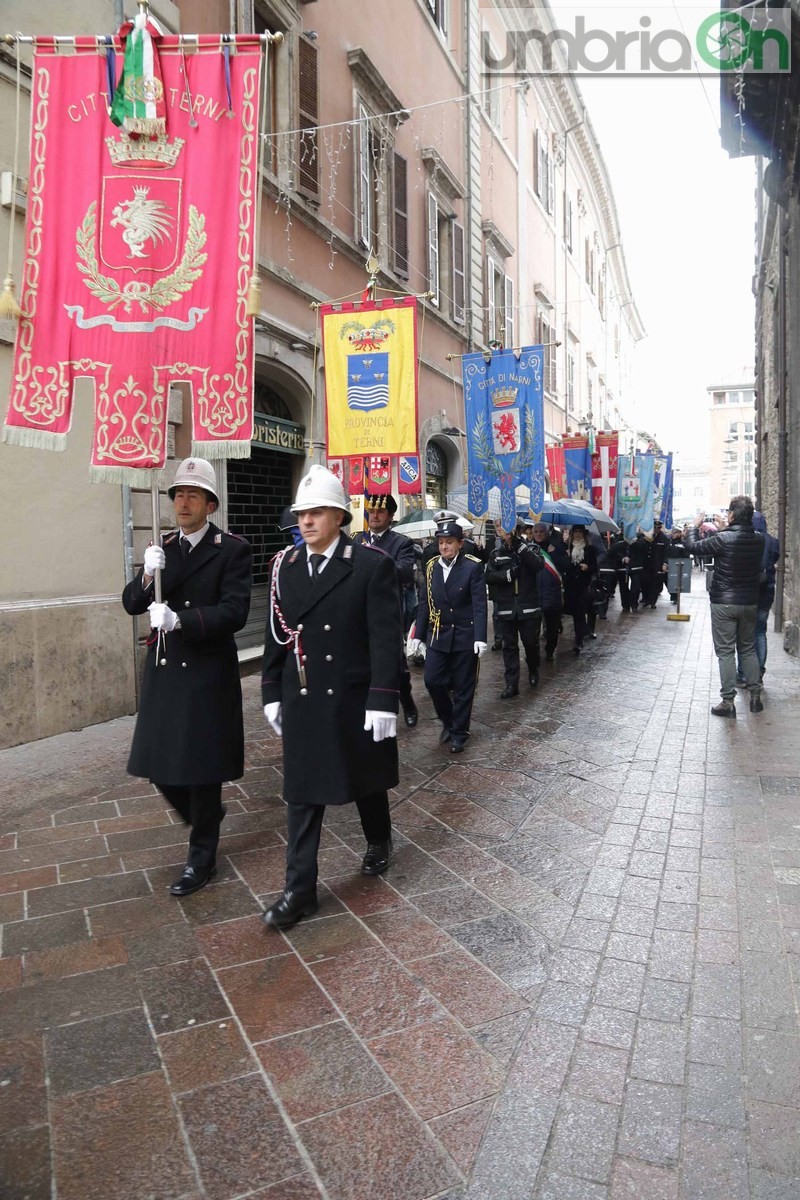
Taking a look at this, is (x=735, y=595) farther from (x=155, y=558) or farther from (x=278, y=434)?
(x=278, y=434)

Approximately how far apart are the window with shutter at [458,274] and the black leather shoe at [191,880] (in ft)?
51.8

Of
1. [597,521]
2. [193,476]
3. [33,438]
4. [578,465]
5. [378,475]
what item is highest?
[578,465]

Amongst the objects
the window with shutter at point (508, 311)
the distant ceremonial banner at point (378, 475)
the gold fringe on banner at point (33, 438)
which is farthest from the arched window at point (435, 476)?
the gold fringe on banner at point (33, 438)

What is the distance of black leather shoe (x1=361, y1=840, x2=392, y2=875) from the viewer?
4121 millimetres

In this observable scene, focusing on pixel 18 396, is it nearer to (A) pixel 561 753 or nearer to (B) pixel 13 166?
(B) pixel 13 166

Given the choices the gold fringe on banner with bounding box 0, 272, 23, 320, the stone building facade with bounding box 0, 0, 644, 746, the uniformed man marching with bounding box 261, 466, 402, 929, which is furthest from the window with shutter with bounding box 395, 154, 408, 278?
the uniformed man marching with bounding box 261, 466, 402, 929

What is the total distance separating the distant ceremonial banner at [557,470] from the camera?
1900 cm

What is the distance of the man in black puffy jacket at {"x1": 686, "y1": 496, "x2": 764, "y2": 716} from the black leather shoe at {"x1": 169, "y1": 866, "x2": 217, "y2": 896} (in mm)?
5196

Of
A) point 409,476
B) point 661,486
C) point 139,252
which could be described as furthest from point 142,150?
point 661,486

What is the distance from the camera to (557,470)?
19203mm

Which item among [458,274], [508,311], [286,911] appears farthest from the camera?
[508,311]

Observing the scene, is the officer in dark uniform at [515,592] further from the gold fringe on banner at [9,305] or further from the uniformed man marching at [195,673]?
the gold fringe on banner at [9,305]

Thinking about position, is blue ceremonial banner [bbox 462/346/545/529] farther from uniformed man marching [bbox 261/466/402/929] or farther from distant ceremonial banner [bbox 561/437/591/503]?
distant ceremonial banner [bbox 561/437/591/503]

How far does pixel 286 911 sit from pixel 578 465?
16849 millimetres
